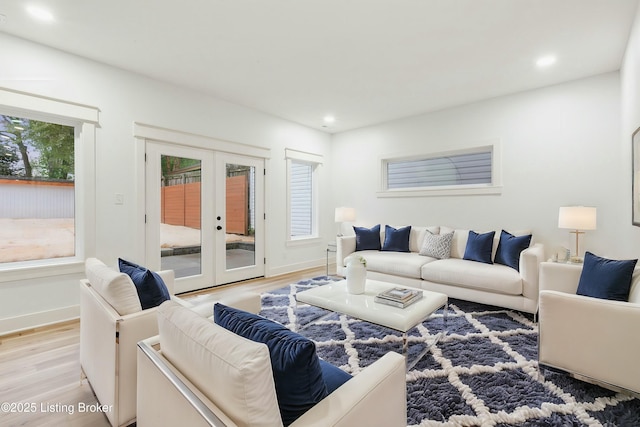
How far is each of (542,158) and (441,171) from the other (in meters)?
1.32

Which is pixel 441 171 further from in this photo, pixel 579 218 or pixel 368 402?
pixel 368 402

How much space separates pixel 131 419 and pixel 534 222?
445 cm

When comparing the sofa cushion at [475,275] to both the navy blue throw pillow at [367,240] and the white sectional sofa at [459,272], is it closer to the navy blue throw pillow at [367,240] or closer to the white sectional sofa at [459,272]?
the white sectional sofa at [459,272]

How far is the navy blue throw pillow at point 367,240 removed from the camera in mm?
4660

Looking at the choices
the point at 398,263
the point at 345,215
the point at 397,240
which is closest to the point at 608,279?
the point at 398,263

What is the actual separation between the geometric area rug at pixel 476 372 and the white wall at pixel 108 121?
196cm

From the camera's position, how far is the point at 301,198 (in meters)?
5.74

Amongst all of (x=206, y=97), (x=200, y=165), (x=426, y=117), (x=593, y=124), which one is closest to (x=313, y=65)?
(x=206, y=97)

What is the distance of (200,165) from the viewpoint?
13.4ft

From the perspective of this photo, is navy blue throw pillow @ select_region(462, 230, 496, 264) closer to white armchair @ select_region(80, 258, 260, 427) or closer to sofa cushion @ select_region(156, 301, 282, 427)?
white armchair @ select_region(80, 258, 260, 427)

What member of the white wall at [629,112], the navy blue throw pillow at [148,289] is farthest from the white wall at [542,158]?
the navy blue throw pillow at [148,289]

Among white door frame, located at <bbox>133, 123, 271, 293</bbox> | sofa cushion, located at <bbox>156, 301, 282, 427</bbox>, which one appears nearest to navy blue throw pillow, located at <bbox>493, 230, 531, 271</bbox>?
sofa cushion, located at <bbox>156, 301, 282, 427</bbox>

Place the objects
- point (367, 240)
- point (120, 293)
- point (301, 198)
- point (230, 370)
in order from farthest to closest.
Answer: point (301, 198)
point (367, 240)
point (120, 293)
point (230, 370)

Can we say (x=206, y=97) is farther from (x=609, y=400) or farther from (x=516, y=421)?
(x=609, y=400)
